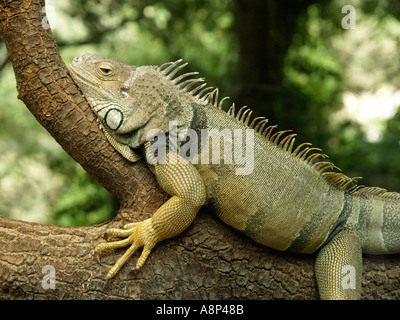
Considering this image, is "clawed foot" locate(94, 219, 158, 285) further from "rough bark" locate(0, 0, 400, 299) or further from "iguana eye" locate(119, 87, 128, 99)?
"iguana eye" locate(119, 87, 128, 99)

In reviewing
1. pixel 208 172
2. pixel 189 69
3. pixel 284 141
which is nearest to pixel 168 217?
pixel 208 172

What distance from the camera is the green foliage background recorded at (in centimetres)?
686

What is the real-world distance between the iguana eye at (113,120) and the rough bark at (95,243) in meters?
0.11

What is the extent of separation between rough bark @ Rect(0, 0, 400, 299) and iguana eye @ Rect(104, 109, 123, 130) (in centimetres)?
11

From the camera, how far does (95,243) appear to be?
3318 mm

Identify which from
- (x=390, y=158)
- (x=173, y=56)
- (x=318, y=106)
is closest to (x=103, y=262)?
(x=390, y=158)

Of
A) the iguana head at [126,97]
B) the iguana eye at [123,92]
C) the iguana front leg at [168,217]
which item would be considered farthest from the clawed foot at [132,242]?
the iguana eye at [123,92]

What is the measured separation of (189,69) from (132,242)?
15.9ft

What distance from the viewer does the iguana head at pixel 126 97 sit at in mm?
3350

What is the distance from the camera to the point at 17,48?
3.16m

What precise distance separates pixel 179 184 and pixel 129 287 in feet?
2.90

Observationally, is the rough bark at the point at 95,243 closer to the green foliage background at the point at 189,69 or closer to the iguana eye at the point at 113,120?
the iguana eye at the point at 113,120

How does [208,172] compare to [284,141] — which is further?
[284,141]

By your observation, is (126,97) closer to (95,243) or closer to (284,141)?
(95,243)
